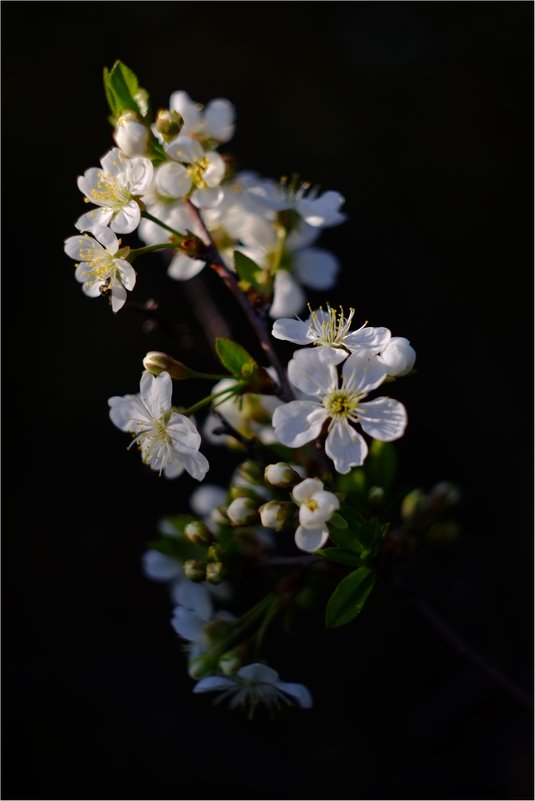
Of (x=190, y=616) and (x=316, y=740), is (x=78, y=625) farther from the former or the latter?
(x=190, y=616)

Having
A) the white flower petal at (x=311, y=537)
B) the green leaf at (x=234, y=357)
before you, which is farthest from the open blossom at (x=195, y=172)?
the white flower petal at (x=311, y=537)

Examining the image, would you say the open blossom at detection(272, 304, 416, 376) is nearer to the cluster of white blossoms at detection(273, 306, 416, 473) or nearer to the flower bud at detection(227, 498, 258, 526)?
the cluster of white blossoms at detection(273, 306, 416, 473)

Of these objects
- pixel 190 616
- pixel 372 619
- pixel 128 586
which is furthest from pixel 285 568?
pixel 128 586

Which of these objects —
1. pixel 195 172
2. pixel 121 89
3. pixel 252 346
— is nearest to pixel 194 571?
pixel 195 172

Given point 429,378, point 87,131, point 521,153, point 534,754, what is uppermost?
point 87,131

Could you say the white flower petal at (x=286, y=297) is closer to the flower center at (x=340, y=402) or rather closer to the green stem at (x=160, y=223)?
the green stem at (x=160, y=223)
